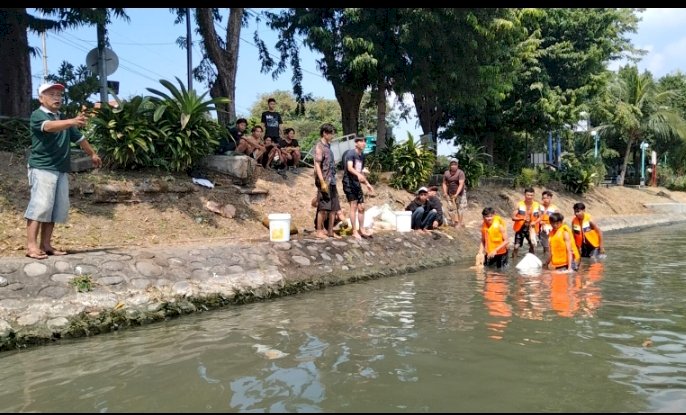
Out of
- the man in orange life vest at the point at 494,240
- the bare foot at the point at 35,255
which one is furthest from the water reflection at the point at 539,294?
the bare foot at the point at 35,255

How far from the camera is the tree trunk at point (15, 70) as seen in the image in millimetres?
11812

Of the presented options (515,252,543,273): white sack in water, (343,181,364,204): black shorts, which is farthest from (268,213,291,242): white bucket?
(515,252,543,273): white sack in water

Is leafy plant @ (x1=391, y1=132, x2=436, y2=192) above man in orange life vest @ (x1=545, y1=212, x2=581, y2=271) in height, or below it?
above

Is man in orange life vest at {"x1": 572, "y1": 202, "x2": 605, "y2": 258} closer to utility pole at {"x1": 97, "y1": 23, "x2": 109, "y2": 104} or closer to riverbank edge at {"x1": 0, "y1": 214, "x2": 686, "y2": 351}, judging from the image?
riverbank edge at {"x1": 0, "y1": 214, "x2": 686, "y2": 351}

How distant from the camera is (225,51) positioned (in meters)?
15.5

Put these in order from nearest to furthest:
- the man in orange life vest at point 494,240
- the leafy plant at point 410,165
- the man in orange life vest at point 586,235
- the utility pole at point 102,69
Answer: the man in orange life vest at point 494,240
the utility pole at point 102,69
the man in orange life vest at point 586,235
the leafy plant at point 410,165

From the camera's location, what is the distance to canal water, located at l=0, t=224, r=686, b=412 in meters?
3.94

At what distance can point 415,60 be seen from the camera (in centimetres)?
1689

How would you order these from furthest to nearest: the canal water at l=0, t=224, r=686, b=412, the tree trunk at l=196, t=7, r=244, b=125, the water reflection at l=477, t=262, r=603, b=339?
the tree trunk at l=196, t=7, r=244, b=125 → the water reflection at l=477, t=262, r=603, b=339 → the canal water at l=0, t=224, r=686, b=412

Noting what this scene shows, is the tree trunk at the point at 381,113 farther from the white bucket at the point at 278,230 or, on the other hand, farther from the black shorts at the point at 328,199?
the white bucket at the point at 278,230

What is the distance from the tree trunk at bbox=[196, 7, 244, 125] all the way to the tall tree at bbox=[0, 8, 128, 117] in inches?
114

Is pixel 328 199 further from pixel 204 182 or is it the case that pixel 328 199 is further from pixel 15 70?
pixel 15 70

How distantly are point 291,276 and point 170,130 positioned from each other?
4549 mm

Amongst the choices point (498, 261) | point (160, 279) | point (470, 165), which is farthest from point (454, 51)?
point (160, 279)
